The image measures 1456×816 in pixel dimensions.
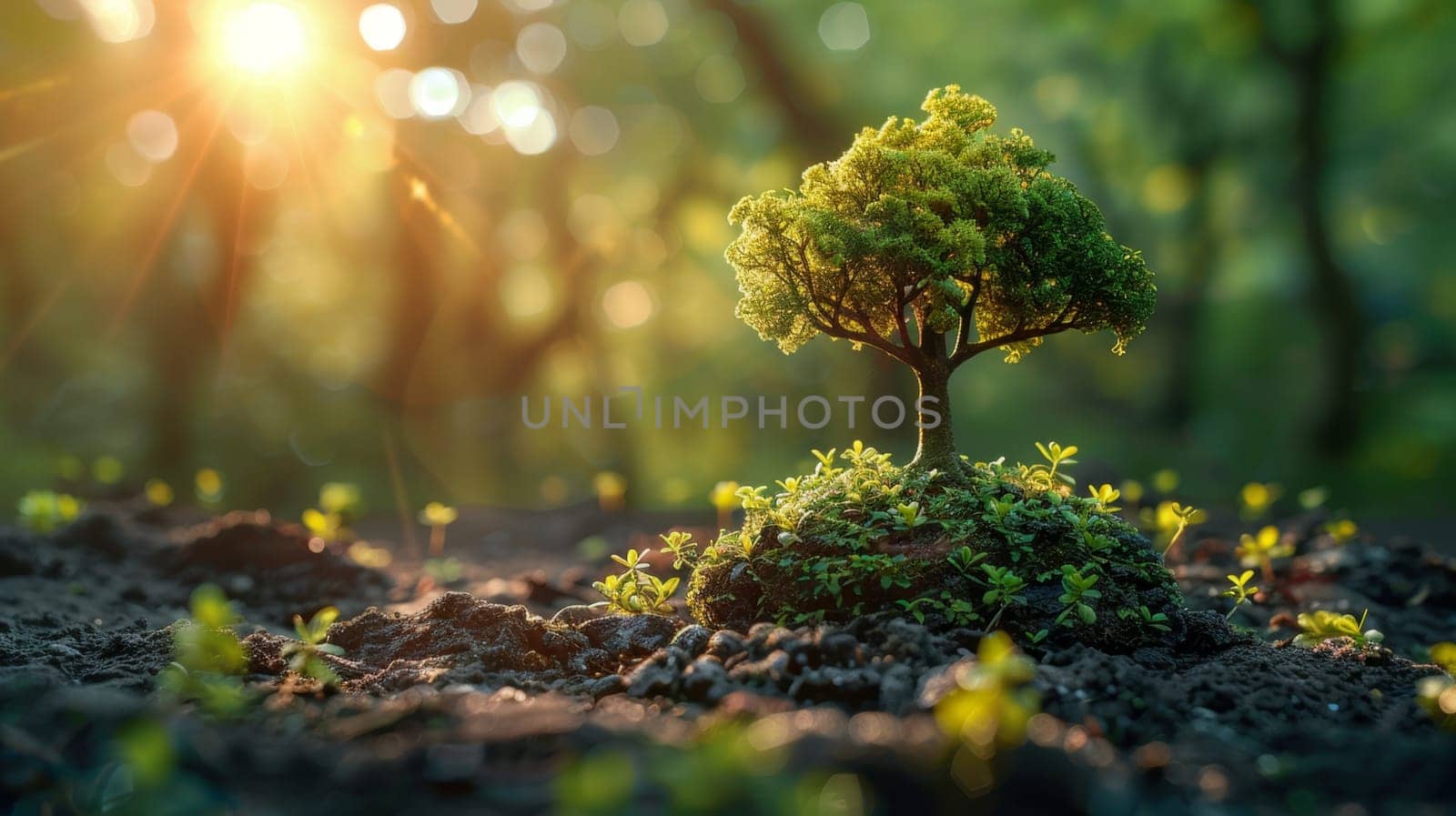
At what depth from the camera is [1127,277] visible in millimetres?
5219

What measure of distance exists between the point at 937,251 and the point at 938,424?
1.09 metres

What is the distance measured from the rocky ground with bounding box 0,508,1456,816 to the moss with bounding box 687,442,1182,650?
223 millimetres

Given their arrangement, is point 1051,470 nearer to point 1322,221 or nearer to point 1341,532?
point 1341,532

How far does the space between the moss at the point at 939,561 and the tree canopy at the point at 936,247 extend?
91cm

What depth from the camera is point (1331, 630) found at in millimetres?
5434

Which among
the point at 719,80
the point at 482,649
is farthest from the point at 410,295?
the point at 482,649

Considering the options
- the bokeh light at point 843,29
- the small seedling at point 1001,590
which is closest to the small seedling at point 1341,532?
the small seedling at point 1001,590

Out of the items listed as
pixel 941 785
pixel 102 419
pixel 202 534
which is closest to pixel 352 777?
pixel 941 785

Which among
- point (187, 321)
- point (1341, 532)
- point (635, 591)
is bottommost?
point (635, 591)

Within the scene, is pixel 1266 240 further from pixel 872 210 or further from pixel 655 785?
pixel 655 785

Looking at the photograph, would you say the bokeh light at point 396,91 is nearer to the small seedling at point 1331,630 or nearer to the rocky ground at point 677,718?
the rocky ground at point 677,718

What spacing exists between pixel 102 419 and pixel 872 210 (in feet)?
95.2

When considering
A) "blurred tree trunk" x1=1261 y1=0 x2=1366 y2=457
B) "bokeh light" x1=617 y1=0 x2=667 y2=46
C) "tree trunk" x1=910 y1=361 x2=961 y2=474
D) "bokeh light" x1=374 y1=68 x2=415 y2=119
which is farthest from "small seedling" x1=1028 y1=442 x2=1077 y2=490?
"bokeh light" x1=617 y1=0 x2=667 y2=46

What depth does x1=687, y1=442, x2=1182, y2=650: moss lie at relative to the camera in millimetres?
4605
